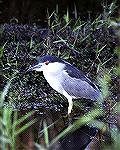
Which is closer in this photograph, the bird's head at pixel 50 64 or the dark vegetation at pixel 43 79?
the dark vegetation at pixel 43 79

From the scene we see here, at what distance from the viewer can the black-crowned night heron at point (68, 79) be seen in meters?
4.98

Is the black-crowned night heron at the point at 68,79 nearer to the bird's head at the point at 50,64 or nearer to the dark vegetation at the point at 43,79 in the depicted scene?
the bird's head at the point at 50,64

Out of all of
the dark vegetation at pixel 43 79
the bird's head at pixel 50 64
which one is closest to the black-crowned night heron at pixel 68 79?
the bird's head at pixel 50 64

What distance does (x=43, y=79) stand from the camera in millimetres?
6031

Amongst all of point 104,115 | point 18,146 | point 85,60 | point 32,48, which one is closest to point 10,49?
point 32,48

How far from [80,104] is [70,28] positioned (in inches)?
87.3

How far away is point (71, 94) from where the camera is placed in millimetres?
5070

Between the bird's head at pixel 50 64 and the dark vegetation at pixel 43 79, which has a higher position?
the bird's head at pixel 50 64

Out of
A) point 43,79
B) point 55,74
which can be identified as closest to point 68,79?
point 55,74

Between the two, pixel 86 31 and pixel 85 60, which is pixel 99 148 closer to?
pixel 85 60

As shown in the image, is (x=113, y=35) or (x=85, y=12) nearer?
(x=113, y=35)

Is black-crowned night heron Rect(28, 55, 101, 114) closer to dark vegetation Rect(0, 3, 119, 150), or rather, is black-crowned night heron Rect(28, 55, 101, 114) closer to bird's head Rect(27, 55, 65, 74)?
bird's head Rect(27, 55, 65, 74)

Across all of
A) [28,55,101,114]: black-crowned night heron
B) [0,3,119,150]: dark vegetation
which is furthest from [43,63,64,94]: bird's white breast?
[0,3,119,150]: dark vegetation

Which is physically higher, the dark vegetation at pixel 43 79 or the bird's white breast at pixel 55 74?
the bird's white breast at pixel 55 74
